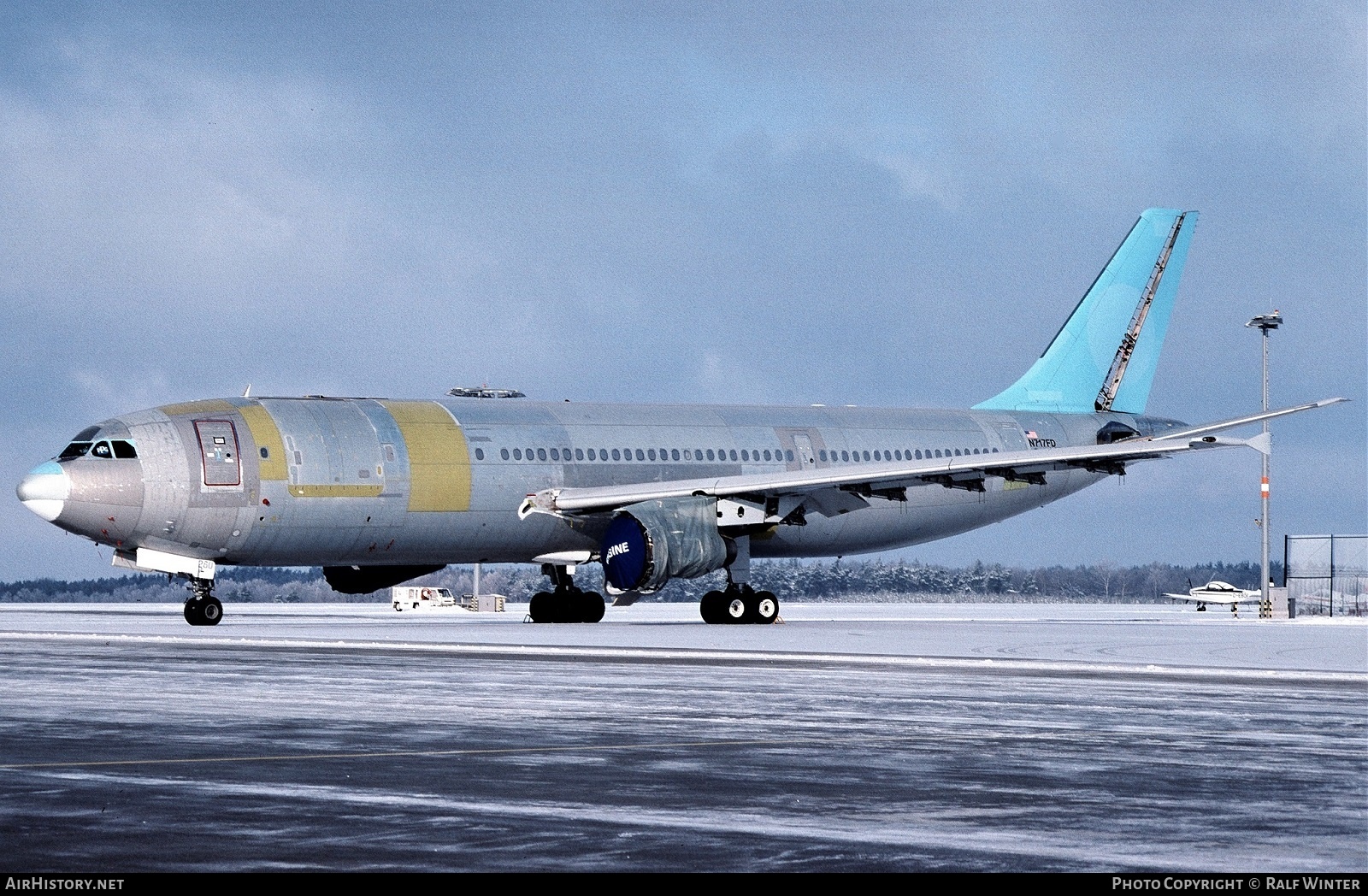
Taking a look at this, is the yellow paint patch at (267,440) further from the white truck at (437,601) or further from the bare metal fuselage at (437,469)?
the white truck at (437,601)

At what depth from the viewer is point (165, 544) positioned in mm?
39500

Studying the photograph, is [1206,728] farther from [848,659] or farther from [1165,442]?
[1165,442]

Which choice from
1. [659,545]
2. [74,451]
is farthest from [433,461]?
[74,451]

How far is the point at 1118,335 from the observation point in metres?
54.6

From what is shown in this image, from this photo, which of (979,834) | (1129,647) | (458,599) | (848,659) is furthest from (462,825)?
(458,599)

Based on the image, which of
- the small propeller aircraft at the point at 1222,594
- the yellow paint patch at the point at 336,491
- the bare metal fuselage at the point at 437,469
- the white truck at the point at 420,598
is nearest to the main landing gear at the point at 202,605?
the bare metal fuselage at the point at 437,469

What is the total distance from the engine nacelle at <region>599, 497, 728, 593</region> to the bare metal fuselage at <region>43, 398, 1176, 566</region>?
9.95ft

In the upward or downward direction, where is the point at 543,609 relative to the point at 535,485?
downward

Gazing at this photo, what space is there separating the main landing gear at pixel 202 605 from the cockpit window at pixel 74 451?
12.2ft

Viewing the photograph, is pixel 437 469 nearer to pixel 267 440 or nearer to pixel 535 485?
pixel 535 485

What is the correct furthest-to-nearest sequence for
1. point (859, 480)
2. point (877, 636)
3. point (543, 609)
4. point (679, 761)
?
1. point (543, 609)
2. point (859, 480)
3. point (877, 636)
4. point (679, 761)

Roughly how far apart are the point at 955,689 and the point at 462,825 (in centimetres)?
1155

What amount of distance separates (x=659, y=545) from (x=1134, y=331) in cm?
2092

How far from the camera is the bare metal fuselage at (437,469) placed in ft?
128
